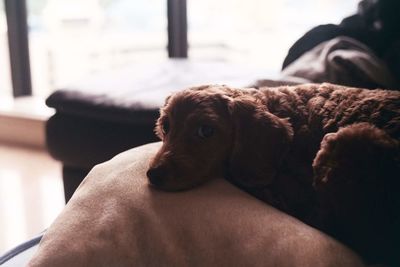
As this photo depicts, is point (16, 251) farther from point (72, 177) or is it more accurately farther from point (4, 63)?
point (4, 63)

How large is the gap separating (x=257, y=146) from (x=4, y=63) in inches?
108

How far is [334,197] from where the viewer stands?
0.97 metres

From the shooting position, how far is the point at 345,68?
1502mm

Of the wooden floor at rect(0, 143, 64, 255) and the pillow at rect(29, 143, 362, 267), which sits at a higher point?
the pillow at rect(29, 143, 362, 267)

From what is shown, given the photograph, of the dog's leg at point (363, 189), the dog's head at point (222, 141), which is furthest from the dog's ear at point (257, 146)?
the dog's leg at point (363, 189)

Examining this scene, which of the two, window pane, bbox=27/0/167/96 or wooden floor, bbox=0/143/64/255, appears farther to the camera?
window pane, bbox=27/0/167/96

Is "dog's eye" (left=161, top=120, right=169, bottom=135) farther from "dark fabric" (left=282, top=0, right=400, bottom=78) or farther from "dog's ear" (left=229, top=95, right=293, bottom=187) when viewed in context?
"dark fabric" (left=282, top=0, right=400, bottom=78)

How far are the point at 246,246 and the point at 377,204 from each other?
241 millimetres

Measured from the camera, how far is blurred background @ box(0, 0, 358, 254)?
263cm

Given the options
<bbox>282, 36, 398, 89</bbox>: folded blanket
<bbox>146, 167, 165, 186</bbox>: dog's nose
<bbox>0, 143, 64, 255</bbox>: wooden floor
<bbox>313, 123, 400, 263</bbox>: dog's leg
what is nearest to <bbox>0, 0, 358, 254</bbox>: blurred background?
<bbox>0, 143, 64, 255</bbox>: wooden floor

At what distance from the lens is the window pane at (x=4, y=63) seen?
3.35 m

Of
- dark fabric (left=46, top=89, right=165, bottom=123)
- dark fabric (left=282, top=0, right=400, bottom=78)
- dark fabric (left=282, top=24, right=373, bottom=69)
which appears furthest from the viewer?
dark fabric (left=282, top=24, right=373, bottom=69)

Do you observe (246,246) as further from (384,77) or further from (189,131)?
(384,77)

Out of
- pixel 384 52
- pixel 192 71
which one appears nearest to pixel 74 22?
pixel 192 71
